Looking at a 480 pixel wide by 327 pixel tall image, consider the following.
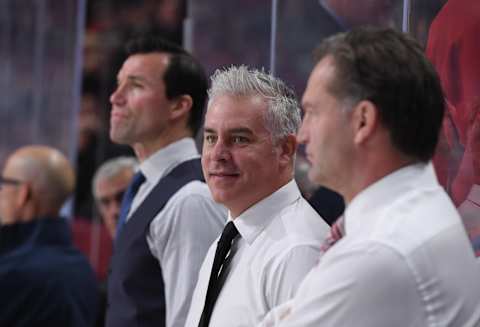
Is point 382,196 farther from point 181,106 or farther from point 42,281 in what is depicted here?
point 42,281

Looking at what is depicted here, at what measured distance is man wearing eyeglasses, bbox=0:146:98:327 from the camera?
3.07 metres

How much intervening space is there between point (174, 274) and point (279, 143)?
534mm

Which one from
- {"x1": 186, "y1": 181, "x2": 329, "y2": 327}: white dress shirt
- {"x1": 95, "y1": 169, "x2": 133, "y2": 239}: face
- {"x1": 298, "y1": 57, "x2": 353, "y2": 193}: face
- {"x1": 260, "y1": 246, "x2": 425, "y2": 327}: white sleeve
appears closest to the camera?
{"x1": 260, "y1": 246, "x2": 425, "y2": 327}: white sleeve

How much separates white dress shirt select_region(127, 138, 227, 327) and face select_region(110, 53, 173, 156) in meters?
0.26

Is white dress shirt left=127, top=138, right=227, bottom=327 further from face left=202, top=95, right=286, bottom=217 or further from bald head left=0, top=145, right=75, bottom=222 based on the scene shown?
bald head left=0, top=145, right=75, bottom=222

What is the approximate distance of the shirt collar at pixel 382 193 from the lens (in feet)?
4.25

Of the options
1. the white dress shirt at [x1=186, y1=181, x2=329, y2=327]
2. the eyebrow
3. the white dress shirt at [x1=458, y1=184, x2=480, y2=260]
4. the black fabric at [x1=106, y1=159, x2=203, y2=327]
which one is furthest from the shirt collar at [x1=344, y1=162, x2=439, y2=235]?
the eyebrow

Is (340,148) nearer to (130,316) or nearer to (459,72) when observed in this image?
(459,72)

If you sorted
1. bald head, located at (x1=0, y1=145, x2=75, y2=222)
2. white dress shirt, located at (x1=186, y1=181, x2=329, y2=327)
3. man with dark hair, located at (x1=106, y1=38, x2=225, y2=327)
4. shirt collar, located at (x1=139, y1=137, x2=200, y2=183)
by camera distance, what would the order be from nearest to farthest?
white dress shirt, located at (x1=186, y1=181, x2=329, y2=327), man with dark hair, located at (x1=106, y1=38, x2=225, y2=327), shirt collar, located at (x1=139, y1=137, x2=200, y2=183), bald head, located at (x1=0, y1=145, x2=75, y2=222)

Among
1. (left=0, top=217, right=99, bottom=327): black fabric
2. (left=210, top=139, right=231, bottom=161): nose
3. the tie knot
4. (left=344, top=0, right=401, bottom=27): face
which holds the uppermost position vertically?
(left=344, top=0, right=401, bottom=27): face

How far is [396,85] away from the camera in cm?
130

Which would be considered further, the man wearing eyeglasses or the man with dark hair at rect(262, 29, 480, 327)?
the man wearing eyeglasses

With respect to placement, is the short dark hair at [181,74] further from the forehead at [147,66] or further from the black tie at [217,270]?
the black tie at [217,270]

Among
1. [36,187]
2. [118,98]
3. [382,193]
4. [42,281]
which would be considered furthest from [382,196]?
[36,187]
